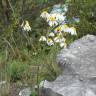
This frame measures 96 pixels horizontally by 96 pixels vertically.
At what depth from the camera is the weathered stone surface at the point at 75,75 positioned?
10.9 ft

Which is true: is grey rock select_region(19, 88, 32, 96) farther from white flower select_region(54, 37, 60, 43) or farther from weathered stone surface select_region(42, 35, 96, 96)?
white flower select_region(54, 37, 60, 43)

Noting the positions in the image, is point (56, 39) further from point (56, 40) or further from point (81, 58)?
point (81, 58)

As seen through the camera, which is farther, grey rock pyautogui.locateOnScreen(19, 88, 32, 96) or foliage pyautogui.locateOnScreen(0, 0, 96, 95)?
foliage pyautogui.locateOnScreen(0, 0, 96, 95)

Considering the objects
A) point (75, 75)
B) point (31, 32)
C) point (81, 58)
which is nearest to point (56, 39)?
point (81, 58)

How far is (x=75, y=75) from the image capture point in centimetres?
353

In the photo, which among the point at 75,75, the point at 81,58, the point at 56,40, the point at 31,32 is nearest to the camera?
the point at 75,75

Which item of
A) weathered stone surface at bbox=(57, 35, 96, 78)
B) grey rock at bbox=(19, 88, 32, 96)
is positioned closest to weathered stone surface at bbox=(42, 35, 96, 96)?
weathered stone surface at bbox=(57, 35, 96, 78)

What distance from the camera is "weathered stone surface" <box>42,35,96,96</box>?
10.9 ft

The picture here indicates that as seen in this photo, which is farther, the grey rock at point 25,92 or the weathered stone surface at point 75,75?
the grey rock at point 25,92

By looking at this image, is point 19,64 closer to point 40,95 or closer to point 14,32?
point 40,95

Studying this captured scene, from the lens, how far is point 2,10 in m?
5.76

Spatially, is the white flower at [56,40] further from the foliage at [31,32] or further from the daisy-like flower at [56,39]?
the foliage at [31,32]

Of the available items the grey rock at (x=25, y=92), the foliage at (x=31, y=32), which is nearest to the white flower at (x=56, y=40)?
the foliage at (x=31, y=32)

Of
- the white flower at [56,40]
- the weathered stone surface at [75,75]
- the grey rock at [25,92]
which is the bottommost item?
the grey rock at [25,92]
